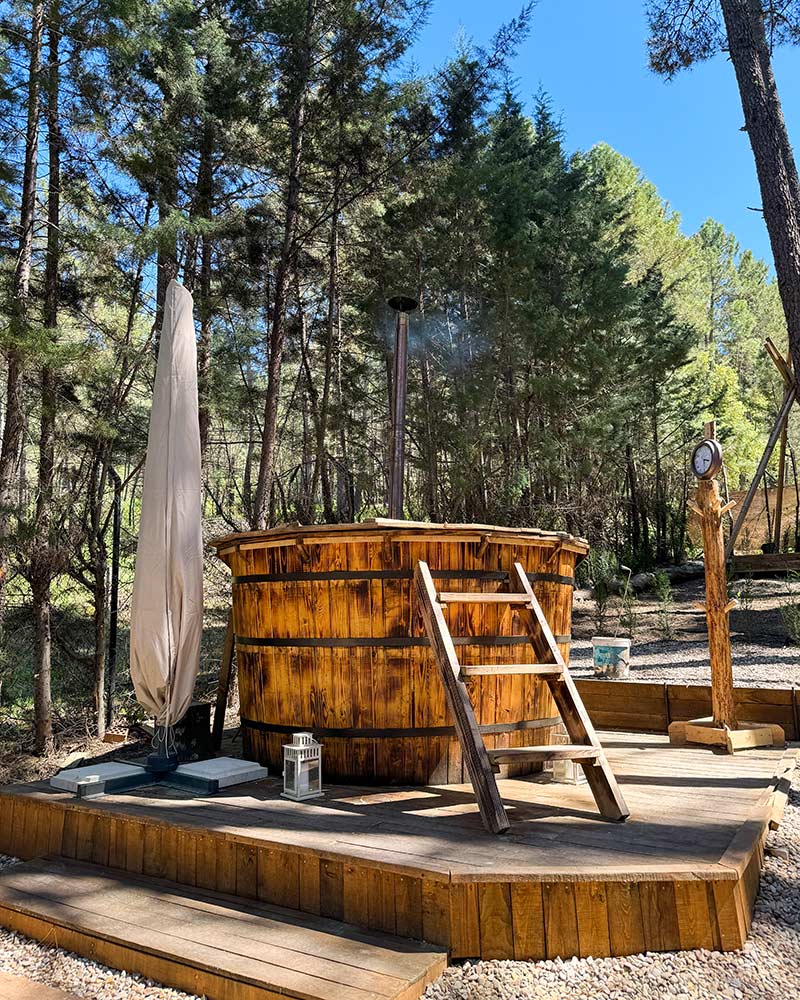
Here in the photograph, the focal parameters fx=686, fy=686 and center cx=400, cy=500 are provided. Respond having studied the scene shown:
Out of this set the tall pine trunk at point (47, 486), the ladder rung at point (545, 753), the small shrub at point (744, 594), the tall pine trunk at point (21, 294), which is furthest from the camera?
the small shrub at point (744, 594)

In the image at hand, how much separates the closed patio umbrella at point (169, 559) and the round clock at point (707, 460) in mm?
3087

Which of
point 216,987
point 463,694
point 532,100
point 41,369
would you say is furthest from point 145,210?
point 532,100

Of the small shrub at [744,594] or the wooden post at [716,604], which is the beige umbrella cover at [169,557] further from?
the small shrub at [744,594]

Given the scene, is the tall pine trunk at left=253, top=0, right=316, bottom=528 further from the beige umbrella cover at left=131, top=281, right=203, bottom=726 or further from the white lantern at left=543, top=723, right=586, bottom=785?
the white lantern at left=543, top=723, right=586, bottom=785

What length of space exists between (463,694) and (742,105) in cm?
656

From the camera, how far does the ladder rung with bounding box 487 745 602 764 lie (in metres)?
2.81

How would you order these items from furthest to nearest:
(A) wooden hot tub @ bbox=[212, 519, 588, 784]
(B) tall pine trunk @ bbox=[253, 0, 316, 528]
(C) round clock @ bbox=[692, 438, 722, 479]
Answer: (B) tall pine trunk @ bbox=[253, 0, 316, 528], (C) round clock @ bbox=[692, 438, 722, 479], (A) wooden hot tub @ bbox=[212, 519, 588, 784]

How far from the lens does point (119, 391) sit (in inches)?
290

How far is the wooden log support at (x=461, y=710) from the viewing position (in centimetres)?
270

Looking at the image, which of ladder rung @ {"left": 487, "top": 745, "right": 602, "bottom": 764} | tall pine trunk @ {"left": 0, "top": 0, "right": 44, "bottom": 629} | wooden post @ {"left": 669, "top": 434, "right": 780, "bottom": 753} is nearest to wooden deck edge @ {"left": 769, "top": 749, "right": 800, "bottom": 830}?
wooden post @ {"left": 669, "top": 434, "right": 780, "bottom": 753}

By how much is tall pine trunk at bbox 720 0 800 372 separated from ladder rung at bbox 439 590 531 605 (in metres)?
4.45

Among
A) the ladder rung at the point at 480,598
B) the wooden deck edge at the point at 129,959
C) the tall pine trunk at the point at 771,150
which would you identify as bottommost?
the wooden deck edge at the point at 129,959

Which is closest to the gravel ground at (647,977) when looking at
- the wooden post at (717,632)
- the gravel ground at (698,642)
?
the wooden post at (717,632)

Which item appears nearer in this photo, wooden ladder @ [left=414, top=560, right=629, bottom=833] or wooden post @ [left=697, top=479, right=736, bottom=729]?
wooden ladder @ [left=414, top=560, right=629, bottom=833]
